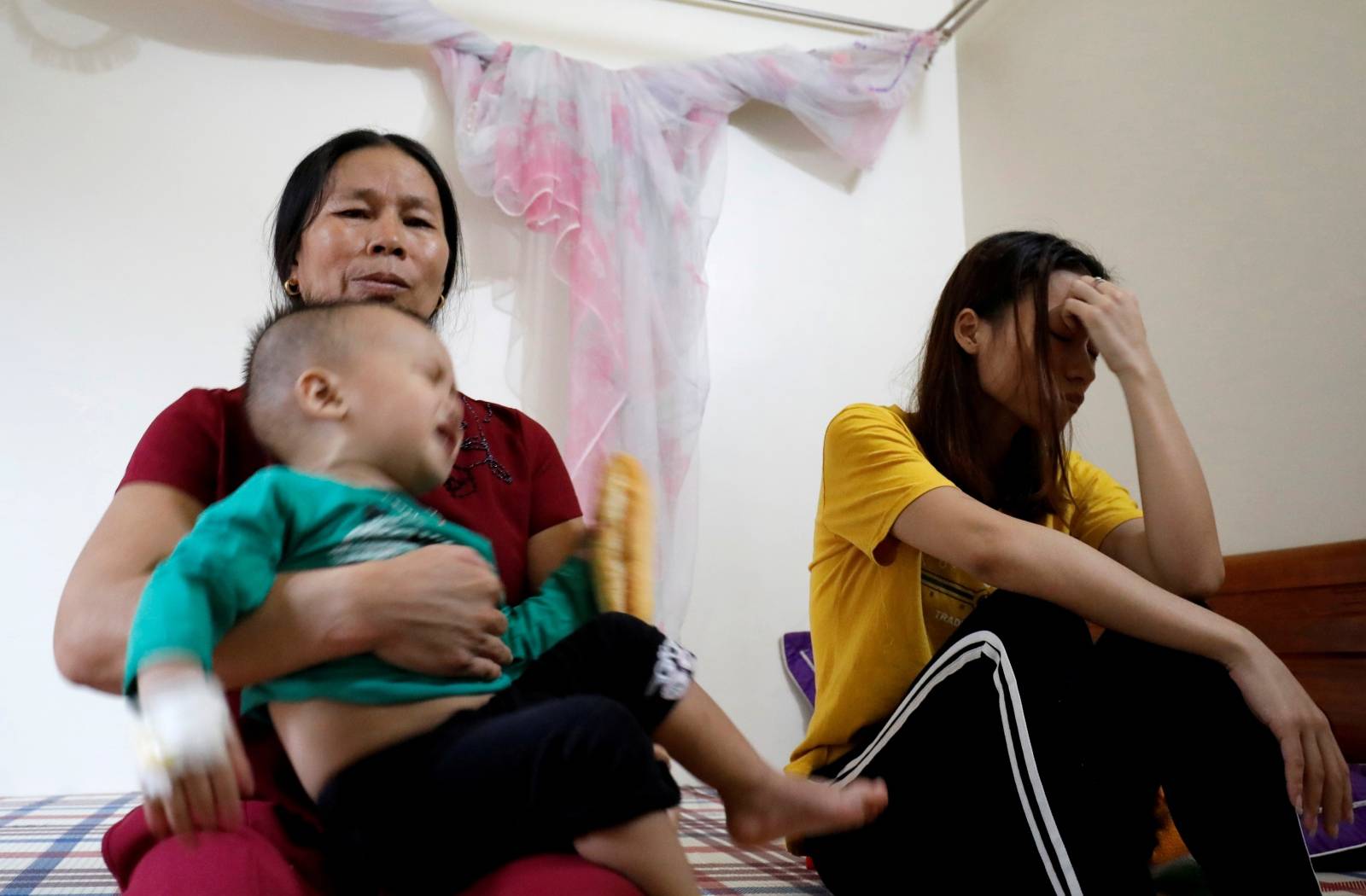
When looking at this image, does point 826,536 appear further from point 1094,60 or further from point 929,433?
point 1094,60

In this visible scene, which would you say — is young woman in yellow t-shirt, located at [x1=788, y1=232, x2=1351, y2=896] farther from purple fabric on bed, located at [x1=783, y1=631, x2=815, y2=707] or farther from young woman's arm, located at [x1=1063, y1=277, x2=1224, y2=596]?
purple fabric on bed, located at [x1=783, y1=631, x2=815, y2=707]

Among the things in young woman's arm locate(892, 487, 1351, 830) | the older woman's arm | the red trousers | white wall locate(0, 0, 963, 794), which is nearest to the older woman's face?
the older woman's arm

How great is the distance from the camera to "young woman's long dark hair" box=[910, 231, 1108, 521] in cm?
121

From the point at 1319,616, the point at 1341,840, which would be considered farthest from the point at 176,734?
the point at 1319,616

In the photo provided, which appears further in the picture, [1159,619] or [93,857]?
[93,857]

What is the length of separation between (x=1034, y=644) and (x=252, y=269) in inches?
68.1

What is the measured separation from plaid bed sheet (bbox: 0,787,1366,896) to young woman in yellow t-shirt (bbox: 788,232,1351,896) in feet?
0.37

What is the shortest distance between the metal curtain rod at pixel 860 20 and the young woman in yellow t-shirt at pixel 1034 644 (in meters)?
1.39

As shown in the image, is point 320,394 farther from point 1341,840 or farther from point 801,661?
point 801,661

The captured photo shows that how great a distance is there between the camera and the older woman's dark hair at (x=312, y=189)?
1.07 meters

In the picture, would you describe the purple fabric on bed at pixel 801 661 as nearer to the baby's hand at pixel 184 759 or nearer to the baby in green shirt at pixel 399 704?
the baby in green shirt at pixel 399 704

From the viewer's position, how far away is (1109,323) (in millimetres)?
1194

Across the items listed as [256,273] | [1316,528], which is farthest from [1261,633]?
[256,273]

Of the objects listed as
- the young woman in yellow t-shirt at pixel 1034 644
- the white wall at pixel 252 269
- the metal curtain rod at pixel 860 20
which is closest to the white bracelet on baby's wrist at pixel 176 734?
the young woman in yellow t-shirt at pixel 1034 644
